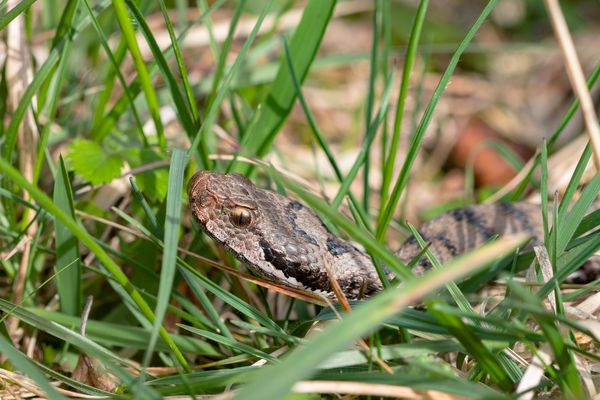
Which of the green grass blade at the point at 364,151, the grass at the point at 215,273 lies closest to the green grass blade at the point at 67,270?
the grass at the point at 215,273

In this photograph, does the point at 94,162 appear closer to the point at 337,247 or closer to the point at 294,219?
the point at 294,219

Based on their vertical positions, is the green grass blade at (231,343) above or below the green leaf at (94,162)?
below

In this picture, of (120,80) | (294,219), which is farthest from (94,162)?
(294,219)

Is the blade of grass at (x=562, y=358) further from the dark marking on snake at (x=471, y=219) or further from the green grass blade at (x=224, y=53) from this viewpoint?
the dark marking on snake at (x=471, y=219)

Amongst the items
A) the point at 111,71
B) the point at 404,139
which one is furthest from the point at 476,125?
the point at 111,71

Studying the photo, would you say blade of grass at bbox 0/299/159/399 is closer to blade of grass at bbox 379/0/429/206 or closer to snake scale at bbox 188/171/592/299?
snake scale at bbox 188/171/592/299

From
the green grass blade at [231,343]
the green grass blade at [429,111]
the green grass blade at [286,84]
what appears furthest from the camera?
the green grass blade at [286,84]

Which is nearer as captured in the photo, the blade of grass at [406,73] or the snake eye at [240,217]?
the blade of grass at [406,73]
